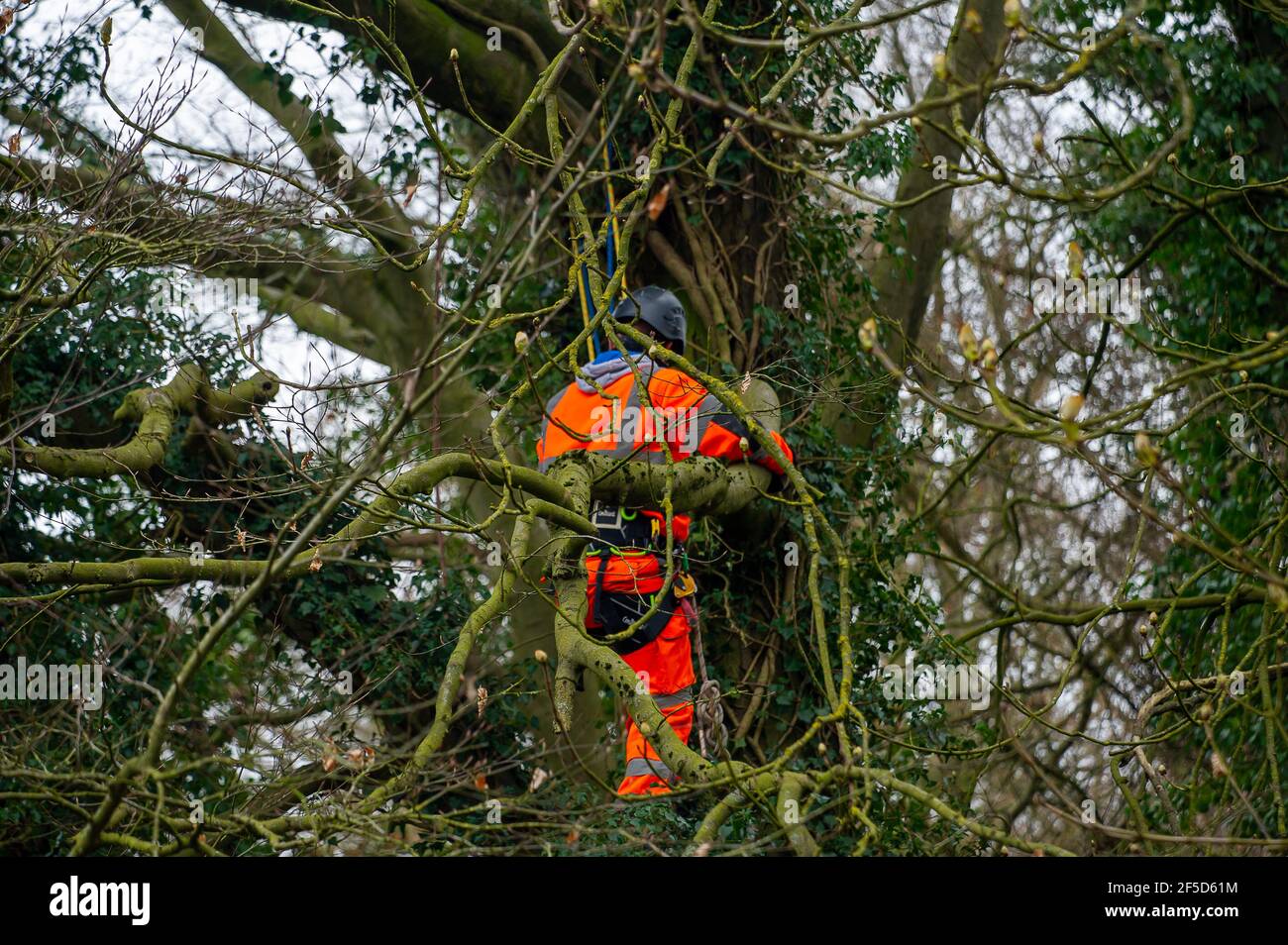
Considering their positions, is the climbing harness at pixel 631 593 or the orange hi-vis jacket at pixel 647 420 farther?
the climbing harness at pixel 631 593

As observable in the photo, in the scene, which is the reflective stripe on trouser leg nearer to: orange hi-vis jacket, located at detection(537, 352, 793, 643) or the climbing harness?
the climbing harness

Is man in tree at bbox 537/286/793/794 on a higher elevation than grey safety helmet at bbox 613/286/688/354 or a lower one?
lower

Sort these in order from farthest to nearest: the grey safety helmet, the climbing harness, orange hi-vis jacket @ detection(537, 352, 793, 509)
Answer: the grey safety helmet, the climbing harness, orange hi-vis jacket @ detection(537, 352, 793, 509)

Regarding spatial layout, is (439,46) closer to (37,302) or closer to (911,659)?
(37,302)

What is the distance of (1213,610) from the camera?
19.8ft

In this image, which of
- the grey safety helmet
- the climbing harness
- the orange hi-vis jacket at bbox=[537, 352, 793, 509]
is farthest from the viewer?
the grey safety helmet

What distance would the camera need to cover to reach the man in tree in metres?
5.62

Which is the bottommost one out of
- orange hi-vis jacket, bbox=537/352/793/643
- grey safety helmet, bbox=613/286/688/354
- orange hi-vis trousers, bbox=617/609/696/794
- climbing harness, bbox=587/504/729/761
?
orange hi-vis trousers, bbox=617/609/696/794

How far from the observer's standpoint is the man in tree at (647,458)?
5617 millimetres

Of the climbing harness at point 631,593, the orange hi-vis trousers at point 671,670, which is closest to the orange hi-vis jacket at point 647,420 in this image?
the climbing harness at point 631,593

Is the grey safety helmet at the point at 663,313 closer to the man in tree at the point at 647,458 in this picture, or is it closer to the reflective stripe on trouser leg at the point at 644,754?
the man in tree at the point at 647,458

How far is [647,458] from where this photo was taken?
17.3 ft

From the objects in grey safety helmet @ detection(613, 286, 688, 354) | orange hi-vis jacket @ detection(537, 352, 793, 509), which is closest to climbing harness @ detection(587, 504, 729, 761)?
orange hi-vis jacket @ detection(537, 352, 793, 509)

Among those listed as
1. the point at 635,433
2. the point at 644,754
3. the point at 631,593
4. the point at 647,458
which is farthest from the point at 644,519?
the point at 644,754
